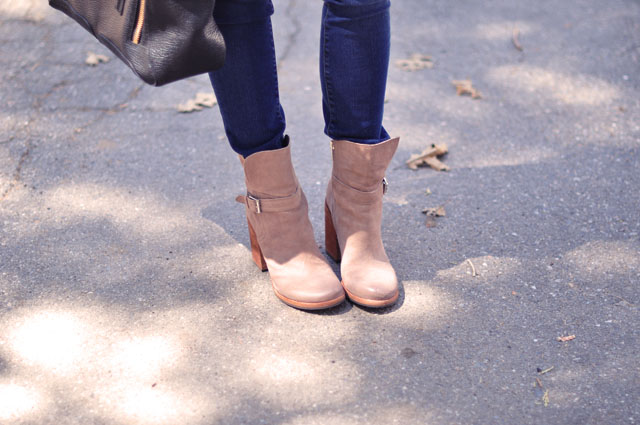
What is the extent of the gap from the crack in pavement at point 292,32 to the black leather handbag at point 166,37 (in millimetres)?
1518

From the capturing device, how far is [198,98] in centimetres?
220

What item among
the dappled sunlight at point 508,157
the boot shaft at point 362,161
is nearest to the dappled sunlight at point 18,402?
the boot shaft at point 362,161

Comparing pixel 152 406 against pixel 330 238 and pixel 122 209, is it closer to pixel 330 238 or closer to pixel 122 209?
pixel 330 238

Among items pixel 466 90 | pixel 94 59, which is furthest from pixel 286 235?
pixel 94 59

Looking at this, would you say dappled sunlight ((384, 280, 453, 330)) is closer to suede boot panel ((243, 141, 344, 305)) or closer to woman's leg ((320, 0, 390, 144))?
suede boot panel ((243, 141, 344, 305))

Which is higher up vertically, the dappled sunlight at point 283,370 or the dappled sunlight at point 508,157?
the dappled sunlight at point 283,370

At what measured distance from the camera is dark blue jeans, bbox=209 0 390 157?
1141mm

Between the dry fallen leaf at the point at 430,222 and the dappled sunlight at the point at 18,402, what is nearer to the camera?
the dappled sunlight at the point at 18,402

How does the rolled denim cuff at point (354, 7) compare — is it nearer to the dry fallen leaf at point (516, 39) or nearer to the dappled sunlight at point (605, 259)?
the dappled sunlight at point (605, 259)

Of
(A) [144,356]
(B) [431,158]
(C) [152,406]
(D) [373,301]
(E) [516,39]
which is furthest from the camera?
(E) [516,39]

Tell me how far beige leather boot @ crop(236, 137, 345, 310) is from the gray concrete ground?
5cm

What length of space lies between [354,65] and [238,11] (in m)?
0.25

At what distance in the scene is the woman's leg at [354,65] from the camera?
1.15 meters

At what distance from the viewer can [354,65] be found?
3.92 feet
